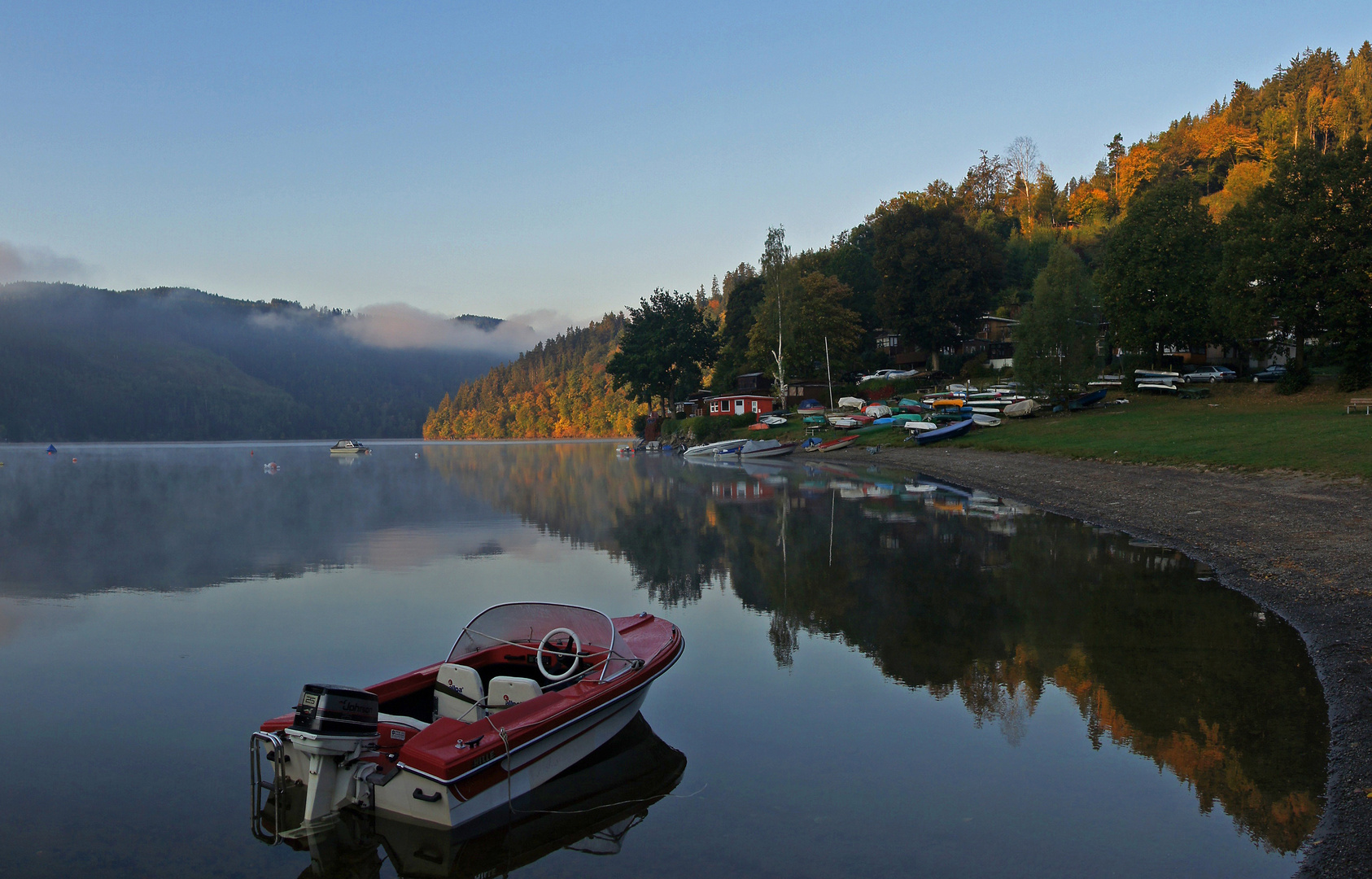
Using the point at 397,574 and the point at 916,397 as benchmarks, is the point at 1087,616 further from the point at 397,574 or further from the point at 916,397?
the point at 916,397

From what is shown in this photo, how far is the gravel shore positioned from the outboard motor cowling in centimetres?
760

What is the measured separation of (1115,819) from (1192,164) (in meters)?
136

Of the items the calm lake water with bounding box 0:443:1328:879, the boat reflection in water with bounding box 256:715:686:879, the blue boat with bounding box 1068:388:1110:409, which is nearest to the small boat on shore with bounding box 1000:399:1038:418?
the blue boat with bounding box 1068:388:1110:409

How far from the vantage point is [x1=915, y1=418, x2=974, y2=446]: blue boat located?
5044 centimetres

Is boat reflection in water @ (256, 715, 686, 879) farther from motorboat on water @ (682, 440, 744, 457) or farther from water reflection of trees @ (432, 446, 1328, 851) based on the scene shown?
motorboat on water @ (682, 440, 744, 457)

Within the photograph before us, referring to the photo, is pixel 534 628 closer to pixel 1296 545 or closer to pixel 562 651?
pixel 562 651

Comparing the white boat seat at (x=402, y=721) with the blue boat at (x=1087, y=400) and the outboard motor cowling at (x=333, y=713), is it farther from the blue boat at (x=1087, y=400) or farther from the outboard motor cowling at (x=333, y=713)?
the blue boat at (x=1087, y=400)

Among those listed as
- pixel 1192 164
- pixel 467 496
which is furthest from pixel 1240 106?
pixel 467 496

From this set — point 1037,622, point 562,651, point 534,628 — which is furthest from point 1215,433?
point 534,628

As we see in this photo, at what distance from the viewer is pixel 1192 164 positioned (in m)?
115

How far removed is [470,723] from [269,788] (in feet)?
6.49

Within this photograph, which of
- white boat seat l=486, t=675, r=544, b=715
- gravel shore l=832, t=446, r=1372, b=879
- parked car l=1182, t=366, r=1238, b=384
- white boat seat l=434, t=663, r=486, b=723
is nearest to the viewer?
gravel shore l=832, t=446, r=1372, b=879

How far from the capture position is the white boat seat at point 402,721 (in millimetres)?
7750

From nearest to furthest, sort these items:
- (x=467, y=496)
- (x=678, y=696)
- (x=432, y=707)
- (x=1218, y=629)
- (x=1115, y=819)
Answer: (x=1115, y=819) < (x=432, y=707) < (x=678, y=696) < (x=1218, y=629) < (x=467, y=496)
